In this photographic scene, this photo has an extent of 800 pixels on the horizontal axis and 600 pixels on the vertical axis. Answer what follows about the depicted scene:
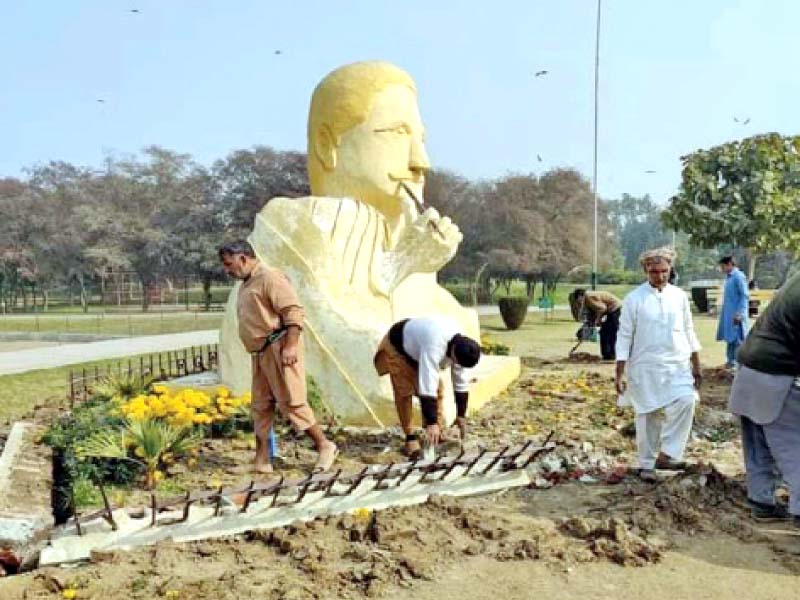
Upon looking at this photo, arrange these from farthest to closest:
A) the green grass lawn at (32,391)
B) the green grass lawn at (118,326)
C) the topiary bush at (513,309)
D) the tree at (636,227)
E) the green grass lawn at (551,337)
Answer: the tree at (636,227)
the green grass lawn at (118,326)
the topiary bush at (513,309)
the green grass lawn at (551,337)
the green grass lawn at (32,391)

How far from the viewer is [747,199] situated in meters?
21.7

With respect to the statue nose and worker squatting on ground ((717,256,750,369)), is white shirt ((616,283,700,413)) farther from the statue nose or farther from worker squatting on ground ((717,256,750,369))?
worker squatting on ground ((717,256,750,369))

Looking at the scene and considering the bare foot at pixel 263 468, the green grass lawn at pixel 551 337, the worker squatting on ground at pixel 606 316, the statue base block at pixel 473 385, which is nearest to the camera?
the bare foot at pixel 263 468

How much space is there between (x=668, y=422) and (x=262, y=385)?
2659 millimetres

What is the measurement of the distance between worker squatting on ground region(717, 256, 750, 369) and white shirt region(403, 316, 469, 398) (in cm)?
594

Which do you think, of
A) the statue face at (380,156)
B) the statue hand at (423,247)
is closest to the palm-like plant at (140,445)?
the statue hand at (423,247)

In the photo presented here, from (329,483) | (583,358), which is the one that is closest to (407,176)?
(329,483)

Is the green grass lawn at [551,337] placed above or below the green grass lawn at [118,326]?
above

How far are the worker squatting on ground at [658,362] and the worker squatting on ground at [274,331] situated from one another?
2053 mm

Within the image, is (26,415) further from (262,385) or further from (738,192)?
(738,192)

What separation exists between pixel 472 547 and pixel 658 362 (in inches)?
78.2

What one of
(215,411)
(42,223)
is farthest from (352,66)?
(42,223)

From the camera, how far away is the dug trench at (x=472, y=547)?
12.7 ft

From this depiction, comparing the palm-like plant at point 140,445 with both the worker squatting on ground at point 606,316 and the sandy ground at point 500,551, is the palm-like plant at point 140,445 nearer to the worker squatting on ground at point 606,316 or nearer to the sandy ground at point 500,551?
the sandy ground at point 500,551
